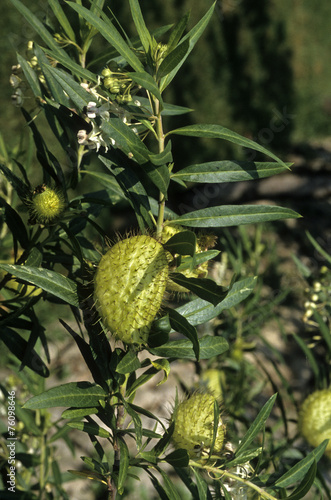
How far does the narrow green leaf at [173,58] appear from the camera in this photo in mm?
630

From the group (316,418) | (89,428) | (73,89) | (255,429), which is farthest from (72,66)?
(316,418)

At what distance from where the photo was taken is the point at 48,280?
64cm

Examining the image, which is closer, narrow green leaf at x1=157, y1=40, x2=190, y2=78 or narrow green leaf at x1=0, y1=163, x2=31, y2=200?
narrow green leaf at x1=157, y1=40, x2=190, y2=78

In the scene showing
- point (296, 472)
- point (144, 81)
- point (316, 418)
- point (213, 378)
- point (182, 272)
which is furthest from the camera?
point (213, 378)

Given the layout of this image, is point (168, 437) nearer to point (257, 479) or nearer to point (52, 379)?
point (257, 479)

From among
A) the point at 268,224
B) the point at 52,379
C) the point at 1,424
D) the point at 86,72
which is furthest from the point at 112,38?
the point at 268,224

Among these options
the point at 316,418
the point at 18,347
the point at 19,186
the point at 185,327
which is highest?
the point at 19,186

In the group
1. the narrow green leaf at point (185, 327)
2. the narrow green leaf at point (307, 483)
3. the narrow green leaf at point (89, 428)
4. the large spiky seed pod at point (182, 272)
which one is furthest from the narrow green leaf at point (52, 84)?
the narrow green leaf at point (307, 483)

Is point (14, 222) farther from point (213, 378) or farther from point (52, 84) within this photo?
point (213, 378)

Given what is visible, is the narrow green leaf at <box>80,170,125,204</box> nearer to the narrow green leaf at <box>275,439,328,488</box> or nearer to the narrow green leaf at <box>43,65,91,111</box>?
the narrow green leaf at <box>43,65,91,111</box>

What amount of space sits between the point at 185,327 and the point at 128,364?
0.09 meters

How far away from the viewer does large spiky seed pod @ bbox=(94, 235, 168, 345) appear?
63 centimetres

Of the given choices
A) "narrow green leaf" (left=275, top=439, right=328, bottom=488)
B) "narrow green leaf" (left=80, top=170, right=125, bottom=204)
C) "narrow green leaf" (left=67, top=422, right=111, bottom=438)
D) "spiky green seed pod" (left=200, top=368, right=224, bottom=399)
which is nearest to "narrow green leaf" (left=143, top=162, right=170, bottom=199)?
"narrow green leaf" (left=80, top=170, right=125, bottom=204)

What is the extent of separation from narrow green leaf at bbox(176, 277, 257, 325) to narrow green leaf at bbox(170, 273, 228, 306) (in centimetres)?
11
